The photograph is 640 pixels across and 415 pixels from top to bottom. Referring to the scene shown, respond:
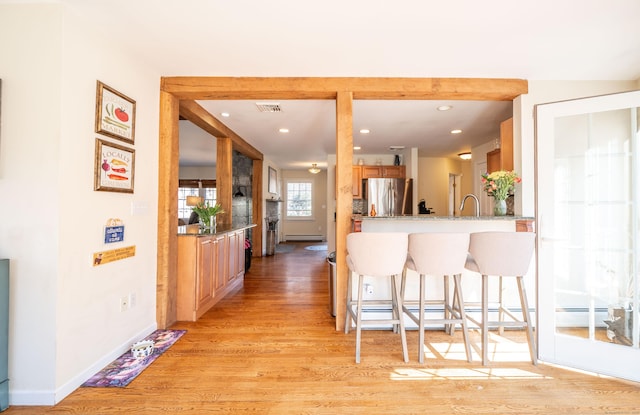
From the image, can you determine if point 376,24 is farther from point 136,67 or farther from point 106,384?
point 106,384

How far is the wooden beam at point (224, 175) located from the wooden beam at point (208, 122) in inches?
7.4

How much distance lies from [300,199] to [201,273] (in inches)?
285

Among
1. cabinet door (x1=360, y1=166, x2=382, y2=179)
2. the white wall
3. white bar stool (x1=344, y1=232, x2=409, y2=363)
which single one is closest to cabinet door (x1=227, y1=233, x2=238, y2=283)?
the white wall

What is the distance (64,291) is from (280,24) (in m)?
2.20

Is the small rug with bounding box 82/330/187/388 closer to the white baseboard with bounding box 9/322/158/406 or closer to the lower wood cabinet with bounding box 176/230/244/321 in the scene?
the white baseboard with bounding box 9/322/158/406

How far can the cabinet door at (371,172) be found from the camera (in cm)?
625

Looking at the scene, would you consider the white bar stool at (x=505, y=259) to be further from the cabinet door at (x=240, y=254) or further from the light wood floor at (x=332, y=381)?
the cabinet door at (x=240, y=254)

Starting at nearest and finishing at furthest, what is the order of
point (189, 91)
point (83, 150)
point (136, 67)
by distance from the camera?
1. point (83, 150)
2. point (136, 67)
3. point (189, 91)

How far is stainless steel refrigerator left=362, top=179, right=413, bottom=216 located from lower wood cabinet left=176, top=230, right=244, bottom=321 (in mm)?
3220

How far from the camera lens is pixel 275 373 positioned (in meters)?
2.08

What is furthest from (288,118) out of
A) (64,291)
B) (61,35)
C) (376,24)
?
(64,291)

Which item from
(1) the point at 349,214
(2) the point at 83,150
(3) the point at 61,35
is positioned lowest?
(1) the point at 349,214

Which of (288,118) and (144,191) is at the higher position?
(288,118)

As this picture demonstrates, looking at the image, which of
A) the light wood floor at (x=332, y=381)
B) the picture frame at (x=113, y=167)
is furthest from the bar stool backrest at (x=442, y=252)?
the picture frame at (x=113, y=167)
